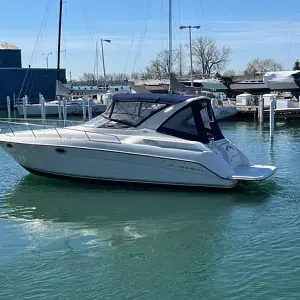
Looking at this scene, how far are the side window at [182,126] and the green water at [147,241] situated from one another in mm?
1372

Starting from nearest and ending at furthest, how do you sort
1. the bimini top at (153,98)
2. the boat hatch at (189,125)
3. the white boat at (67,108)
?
the boat hatch at (189,125)
the bimini top at (153,98)
the white boat at (67,108)

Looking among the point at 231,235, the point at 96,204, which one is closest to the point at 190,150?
the point at 96,204

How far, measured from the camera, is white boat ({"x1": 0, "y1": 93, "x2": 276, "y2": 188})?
1172 cm

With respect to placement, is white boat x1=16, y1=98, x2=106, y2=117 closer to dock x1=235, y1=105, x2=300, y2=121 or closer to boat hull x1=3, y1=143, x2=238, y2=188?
dock x1=235, y1=105, x2=300, y2=121

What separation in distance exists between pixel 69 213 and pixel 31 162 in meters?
3.08

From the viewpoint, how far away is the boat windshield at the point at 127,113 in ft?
40.7

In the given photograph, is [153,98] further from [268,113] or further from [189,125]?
[268,113]

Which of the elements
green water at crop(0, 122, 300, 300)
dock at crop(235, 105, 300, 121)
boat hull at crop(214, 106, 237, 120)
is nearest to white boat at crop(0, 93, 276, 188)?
green water at crop(0, 122, 300, 300)

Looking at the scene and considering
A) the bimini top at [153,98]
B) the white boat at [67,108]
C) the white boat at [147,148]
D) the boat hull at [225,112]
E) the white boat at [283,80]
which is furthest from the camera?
the white boat at [283,80]

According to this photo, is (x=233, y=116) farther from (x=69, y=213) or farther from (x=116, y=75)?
(x=116, y=75)

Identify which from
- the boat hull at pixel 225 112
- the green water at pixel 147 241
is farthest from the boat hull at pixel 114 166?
the boat hull at pixel 225 112

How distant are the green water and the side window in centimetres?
137

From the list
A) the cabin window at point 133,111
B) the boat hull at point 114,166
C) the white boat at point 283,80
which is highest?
the white boat at point 283,80

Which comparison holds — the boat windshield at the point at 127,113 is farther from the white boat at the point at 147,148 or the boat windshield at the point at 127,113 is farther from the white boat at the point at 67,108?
the white boat at the point at 67,108
